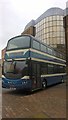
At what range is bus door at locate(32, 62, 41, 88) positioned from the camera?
13188 mm

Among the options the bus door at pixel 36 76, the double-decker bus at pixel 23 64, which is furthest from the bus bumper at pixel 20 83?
the bus door at pixel 36 76

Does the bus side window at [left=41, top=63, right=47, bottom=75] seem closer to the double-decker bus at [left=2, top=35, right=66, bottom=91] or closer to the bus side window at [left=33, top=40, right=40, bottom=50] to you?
the double-decker bus at [left=2, top=35, right=66, bottom=91]

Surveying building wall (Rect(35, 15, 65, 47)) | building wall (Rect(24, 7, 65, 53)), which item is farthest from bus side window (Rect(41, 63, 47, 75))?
building wall (Rect(35, 15, 65, 47))

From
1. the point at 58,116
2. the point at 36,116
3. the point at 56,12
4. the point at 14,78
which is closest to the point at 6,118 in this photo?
the point at 36,116

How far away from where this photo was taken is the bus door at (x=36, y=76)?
13.2m

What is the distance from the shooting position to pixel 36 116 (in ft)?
22.4

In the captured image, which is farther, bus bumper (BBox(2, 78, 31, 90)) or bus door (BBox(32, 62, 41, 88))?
bus door (BBox(32, 62, 41, 88))

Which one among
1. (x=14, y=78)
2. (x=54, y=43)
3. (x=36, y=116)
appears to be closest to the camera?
(x=36, y=116)

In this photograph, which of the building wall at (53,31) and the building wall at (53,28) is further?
the building wall at (53,31)

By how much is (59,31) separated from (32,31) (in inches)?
440

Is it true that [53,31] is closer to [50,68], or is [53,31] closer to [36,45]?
[50,68]

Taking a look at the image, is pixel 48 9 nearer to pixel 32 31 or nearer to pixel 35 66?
pixel 32 31

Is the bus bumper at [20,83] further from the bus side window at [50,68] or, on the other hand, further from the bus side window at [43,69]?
the bus side window at [50,68]

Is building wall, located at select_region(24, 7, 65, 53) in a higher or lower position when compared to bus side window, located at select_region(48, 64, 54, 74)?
higher
